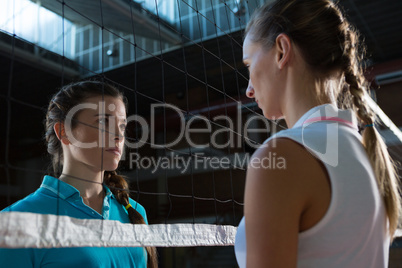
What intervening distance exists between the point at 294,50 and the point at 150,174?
6.88m

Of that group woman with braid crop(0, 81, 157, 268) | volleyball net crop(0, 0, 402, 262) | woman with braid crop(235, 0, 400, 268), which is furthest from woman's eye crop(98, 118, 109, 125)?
volleyball net crop(0, 0, 402, 262)

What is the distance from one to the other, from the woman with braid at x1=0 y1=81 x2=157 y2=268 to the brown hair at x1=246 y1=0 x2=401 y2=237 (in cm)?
67

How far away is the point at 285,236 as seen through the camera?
46cm

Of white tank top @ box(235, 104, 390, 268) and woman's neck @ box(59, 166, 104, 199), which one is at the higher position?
woman's neck @ box(59, 166, 104, 199)

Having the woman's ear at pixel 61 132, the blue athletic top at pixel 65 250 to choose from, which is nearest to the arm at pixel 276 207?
the blue athletic top at pixel 65 250

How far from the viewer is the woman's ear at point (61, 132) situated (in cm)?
126

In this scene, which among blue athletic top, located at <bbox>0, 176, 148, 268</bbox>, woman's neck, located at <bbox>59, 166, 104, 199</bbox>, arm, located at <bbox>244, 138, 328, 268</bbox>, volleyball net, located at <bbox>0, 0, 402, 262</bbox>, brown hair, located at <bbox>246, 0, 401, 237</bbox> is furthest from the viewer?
volleyball net, located at <bbox>0, 0, 402, 262</bbox>

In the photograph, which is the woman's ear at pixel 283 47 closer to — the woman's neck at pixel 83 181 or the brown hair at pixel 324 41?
the brown hair at pixel 324 41

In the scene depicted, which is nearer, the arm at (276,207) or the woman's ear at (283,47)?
the arm at (276,207)

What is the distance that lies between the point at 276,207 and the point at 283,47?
0.26m

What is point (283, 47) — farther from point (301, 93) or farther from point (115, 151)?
point (115, 151)

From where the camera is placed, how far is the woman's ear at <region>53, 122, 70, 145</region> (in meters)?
1.26

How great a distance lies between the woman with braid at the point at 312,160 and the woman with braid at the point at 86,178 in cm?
66

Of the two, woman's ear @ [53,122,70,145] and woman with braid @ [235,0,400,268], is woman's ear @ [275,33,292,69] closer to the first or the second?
woman with braid @ [235,0,400,268]
